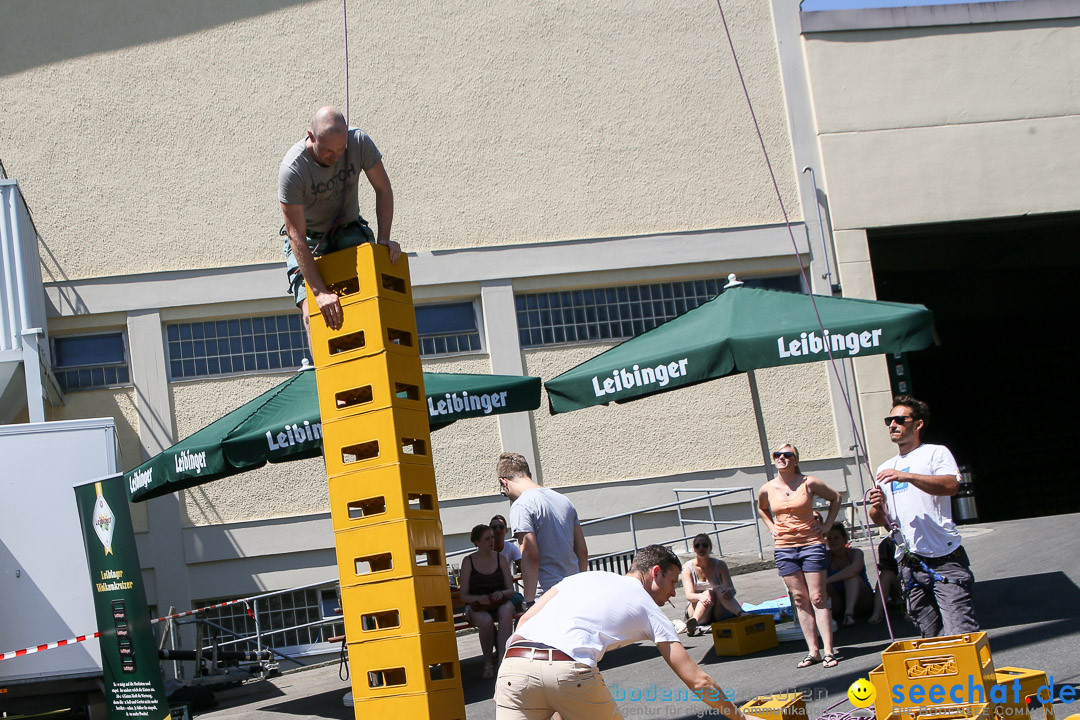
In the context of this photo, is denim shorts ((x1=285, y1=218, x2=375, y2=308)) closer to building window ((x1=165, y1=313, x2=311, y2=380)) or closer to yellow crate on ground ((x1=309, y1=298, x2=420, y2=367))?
yellow crate on ground ((x1=309, y1=298, x2=420, y2=367))

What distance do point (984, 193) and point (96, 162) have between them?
1235 centimetres

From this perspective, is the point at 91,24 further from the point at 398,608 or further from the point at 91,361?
the point at 398,608

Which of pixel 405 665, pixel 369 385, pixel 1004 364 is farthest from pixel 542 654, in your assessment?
pixel 1004 364

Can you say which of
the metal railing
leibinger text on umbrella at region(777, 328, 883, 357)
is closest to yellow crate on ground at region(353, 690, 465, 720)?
leibinger text on umbrella at region(777, 328, 883, 357)

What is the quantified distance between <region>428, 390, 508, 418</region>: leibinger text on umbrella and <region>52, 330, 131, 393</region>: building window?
702cm

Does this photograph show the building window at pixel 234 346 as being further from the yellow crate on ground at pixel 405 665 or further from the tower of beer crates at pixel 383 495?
the yellow crate on ground at pixel 405 665

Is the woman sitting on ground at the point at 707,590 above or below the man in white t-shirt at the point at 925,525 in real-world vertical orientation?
below

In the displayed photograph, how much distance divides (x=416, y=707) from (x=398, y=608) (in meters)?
0.47

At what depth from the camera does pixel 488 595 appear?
8.59 metres

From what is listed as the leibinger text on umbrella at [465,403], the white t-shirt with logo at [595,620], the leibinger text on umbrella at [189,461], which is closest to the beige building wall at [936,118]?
the leibinger text on umbrella at [465,403]

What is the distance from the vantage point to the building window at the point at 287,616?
13.4 meters

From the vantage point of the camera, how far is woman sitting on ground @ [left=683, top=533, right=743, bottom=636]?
28.5 feet

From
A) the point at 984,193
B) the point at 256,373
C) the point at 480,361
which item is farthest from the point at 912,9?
the point at 256,373

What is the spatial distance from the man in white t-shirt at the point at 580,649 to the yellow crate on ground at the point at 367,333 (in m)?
1.48
